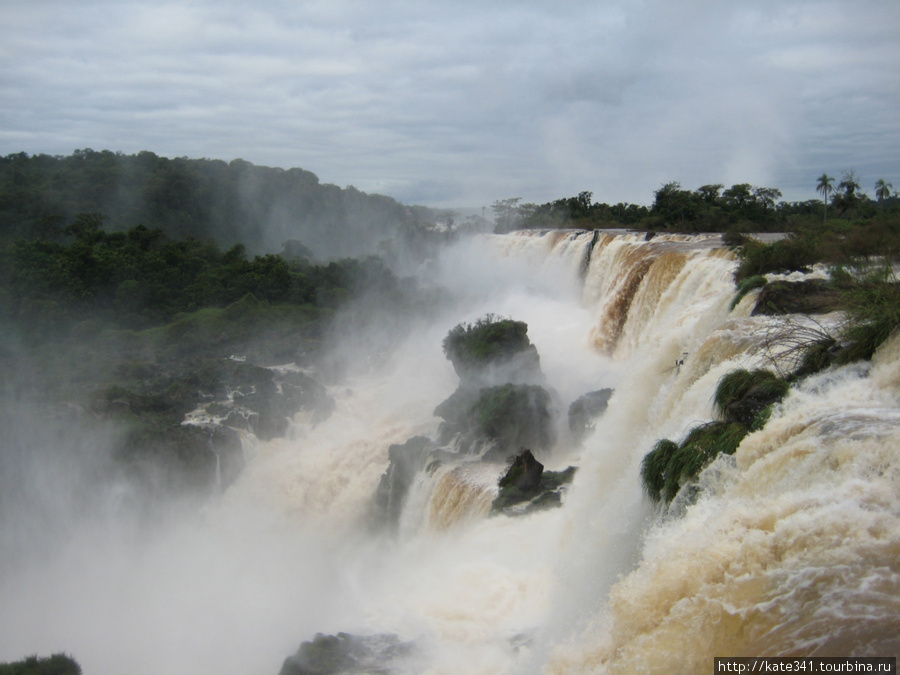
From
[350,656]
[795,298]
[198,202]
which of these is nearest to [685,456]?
[795,298]

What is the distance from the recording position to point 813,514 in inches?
150

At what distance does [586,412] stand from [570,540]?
5.85m

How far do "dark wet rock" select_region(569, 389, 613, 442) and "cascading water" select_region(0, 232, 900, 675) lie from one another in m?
0.40

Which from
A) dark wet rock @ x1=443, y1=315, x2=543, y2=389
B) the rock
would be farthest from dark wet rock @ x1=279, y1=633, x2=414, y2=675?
dark wet rock @ x1=443, y1=315, x2=543, y2=389

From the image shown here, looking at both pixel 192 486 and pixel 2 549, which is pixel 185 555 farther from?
pixel 2 549

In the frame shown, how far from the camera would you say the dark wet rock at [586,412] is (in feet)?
45.1

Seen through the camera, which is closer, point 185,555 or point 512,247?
point 185,555

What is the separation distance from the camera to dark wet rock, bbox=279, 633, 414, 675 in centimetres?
819

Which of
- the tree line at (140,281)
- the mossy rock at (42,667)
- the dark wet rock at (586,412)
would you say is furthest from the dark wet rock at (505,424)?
the tree line at (140,281)

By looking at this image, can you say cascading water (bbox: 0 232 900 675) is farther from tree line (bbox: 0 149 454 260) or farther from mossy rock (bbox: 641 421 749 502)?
tree line (bbox: 0 149 454 260)

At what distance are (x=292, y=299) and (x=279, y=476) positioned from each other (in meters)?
15.4

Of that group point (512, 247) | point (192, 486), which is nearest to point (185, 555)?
point (192, 486)

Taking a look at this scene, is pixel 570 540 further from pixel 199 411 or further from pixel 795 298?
pixel 199 411

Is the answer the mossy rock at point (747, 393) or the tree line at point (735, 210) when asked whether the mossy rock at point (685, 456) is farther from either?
the tree line at point (735, 210)
